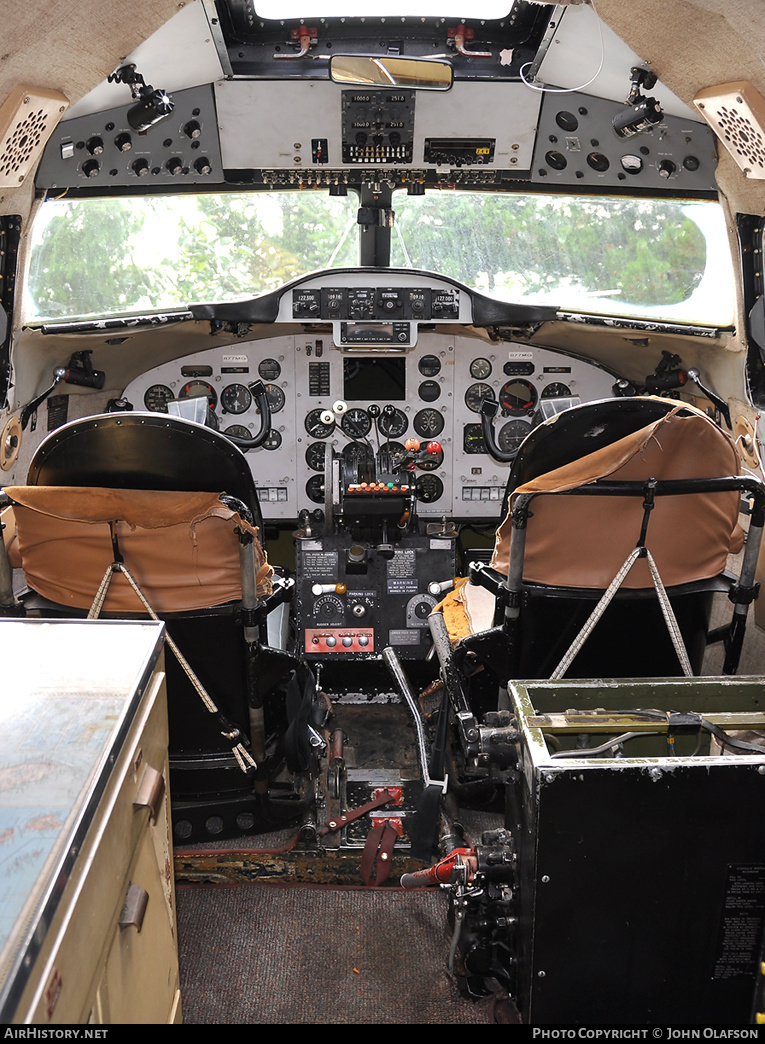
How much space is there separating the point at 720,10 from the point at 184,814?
2.29 meters

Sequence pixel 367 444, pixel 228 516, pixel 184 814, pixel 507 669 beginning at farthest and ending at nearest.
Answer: pixel 367 444 < pixel 184 814 < pixel 507 669 < pixel 228 516

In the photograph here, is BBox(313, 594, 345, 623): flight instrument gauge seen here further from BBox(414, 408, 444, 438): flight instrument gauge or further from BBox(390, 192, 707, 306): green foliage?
BBox(390, 192, 707, 306): green foliage

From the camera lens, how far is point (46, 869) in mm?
911

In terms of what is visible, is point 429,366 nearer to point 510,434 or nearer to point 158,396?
point 510,434

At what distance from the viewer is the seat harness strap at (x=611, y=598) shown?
2115mm

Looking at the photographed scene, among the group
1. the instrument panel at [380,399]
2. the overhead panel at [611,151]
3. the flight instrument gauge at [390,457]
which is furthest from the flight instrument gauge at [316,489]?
the overhead panel at [611,151]

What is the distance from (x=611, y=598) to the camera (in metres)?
2.15

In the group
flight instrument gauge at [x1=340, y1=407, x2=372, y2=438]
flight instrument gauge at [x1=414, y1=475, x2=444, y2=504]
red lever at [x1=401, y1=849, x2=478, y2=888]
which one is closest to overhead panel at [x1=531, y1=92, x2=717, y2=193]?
flight instrument gauge at [x1=340, y1=407, x2=372, y2=438]

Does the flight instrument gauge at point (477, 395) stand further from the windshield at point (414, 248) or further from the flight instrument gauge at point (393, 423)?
the windshield at point (414, 248)

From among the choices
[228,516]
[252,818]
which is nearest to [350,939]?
[252,818]

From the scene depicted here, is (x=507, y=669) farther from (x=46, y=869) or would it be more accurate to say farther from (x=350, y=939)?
(x=46, y=869)

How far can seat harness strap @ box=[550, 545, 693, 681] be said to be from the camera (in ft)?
6.94

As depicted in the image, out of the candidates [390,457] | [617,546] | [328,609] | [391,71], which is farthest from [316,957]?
[391,71]

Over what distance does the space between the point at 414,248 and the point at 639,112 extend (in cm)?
125
